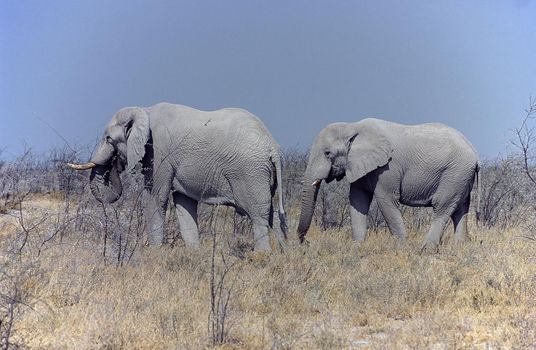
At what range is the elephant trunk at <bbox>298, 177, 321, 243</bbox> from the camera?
905cm

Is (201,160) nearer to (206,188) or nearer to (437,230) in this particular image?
(206,188)

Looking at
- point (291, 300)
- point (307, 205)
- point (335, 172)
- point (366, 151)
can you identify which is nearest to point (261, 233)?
point (307, 205)

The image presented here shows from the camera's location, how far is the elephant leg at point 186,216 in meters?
8.72

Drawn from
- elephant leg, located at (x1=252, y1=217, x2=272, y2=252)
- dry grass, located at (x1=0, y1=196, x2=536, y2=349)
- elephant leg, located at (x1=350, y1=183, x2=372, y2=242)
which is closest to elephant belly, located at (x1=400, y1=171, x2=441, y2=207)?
elephant leg, located at (x1=350, y1=183, x2=372, y2=242)

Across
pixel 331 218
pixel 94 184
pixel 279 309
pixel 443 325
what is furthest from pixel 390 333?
pixel 331 218

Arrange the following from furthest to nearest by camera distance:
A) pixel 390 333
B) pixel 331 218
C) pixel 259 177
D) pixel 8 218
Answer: pixel 331 218 → pixel 8 218 → pixel 259 177 → pixel 390 333

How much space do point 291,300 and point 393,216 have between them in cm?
395

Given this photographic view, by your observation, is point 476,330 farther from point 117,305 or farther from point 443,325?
point 117,305

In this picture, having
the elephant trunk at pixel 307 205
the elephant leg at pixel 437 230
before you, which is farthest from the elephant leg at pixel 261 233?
the elephant leg at pixel 437 230

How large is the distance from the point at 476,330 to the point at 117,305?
2.69 m

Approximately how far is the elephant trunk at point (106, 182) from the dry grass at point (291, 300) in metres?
1.46

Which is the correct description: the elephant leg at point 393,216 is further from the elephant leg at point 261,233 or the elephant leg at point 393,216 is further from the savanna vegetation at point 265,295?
the elephant leg at point 261,233

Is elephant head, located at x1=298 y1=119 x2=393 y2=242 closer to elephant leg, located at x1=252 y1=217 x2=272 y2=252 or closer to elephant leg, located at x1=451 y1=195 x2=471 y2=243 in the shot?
elephant leg, located at x1=252 y1=217 x2=272 y2=252

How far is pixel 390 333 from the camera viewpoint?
4570mm
